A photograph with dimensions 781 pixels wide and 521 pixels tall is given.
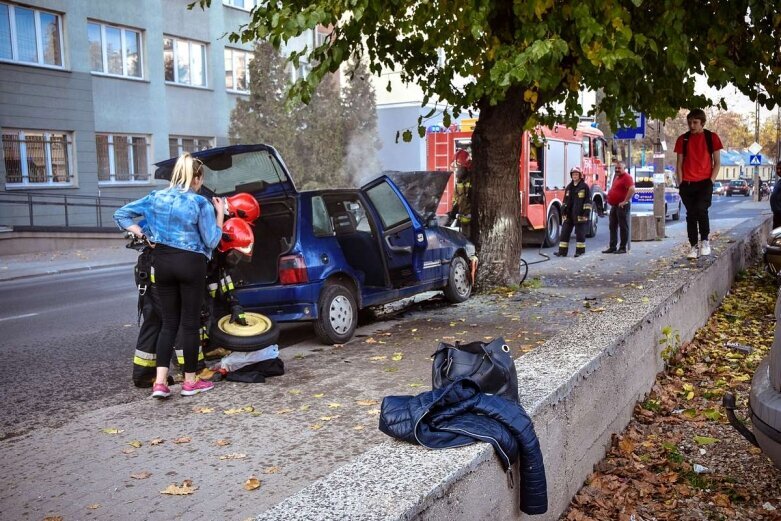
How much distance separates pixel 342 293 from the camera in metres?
7.76

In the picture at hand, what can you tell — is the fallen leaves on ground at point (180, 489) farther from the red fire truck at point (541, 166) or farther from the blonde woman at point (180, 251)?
the red fire truck at point (541, 166)

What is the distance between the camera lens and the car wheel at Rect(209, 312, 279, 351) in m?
6.21

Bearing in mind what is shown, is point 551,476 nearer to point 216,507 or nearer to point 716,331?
point 216,507

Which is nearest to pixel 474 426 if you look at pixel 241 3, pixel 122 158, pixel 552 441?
pixel 552 441

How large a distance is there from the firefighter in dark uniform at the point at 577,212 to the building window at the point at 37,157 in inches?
612

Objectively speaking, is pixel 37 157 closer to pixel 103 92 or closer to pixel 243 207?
pixel 103 92

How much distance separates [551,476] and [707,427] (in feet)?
7.15

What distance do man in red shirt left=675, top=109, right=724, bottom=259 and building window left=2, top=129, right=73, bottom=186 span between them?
1912cm

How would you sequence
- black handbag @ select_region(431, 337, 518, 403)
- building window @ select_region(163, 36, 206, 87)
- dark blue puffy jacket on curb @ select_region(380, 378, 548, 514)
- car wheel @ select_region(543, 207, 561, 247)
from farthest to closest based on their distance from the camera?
building window @ select_region(163, 36, 206, 87) < car wheel @ select_region(543, 207, 561, 247) < black handbag @ select_region(431, 337, 518, 403) < dark blue puffy jacket on curb @ select_region(380, 378, 548, 514)

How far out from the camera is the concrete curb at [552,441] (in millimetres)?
2736

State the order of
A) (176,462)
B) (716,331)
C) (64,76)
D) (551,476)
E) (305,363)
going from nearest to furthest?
1. (551,476)
2. (176,462)
3. (305,363)
4. (716,331)
5. (64,76)

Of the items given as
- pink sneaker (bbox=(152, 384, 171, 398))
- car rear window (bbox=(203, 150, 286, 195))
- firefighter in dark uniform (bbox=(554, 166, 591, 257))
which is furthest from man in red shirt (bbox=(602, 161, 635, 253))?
pink sneaker (bbox=(152, 384, 171, 398))

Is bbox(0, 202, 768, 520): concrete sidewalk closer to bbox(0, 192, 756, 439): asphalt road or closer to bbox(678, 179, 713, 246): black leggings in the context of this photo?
bbox(0, 192, 756, 439): asphalt road

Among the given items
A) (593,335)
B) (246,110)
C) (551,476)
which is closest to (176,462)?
(551,476)
